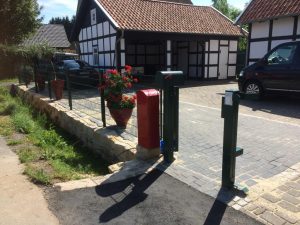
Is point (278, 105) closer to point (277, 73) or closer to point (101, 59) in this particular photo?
point (277, 73)

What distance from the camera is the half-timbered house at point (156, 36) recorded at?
53.1 feet

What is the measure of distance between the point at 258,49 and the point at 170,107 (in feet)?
38.0

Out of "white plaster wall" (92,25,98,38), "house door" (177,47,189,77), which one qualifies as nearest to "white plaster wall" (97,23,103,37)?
"white plaster wall" (92,25,98,38)

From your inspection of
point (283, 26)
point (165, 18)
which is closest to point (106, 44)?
point (165, 18)

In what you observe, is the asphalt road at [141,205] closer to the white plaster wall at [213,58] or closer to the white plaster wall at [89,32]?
the white plaster wall at [213,58]

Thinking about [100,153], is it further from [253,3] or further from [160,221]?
[253,3]

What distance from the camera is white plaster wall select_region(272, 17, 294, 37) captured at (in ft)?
42.5

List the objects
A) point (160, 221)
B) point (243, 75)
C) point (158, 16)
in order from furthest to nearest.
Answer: point (158, 16), point (243, 75), point (160, 221)

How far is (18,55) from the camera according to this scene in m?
25.0

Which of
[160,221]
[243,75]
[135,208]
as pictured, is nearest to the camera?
[160,221]

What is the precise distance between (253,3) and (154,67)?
8427 millimetres

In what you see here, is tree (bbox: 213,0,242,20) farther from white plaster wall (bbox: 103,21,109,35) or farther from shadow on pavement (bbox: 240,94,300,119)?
shadow on pavement (bbox: 240,94,300,119)

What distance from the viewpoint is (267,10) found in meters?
13.8

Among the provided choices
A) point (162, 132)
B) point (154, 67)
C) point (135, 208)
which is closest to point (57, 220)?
point (135, 208)
